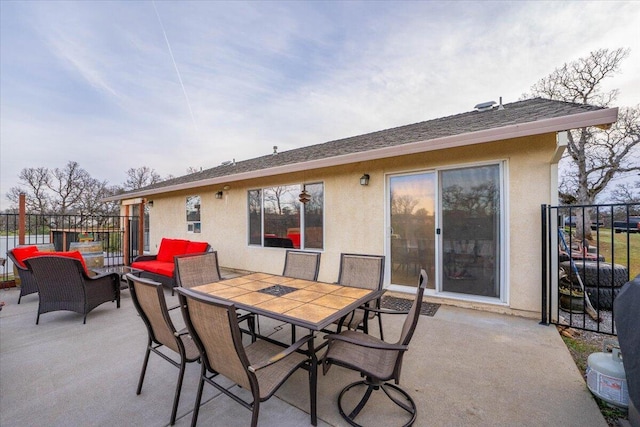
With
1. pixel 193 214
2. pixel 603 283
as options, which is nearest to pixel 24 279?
pixel 193 214

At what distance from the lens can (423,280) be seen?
1938 millimetres

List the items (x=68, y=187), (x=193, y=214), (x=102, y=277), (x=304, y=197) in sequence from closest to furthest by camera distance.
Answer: (x=102, y=277) < (x=304, y=197) < (x=193, y=214) < (x=68, y=187)

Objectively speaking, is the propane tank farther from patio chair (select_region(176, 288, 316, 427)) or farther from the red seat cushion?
the red seat cushion

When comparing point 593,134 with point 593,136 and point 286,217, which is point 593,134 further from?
point 286,217

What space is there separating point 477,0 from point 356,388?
7247 millimetres

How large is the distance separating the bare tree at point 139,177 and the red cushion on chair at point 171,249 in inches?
795

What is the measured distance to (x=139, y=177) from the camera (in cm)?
2339

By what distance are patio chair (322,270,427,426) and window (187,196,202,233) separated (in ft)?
25.5

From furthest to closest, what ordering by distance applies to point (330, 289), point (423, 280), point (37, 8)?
point (37, 8) < point (330, 289) < point (423, 280)

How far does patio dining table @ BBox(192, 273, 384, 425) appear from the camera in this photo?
1976 mm

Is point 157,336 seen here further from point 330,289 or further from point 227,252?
point 227,252

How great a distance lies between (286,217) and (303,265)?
284 cm

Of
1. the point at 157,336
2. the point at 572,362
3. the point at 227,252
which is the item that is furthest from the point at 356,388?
the point at 227,252

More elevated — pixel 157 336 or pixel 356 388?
pixel 157 336
